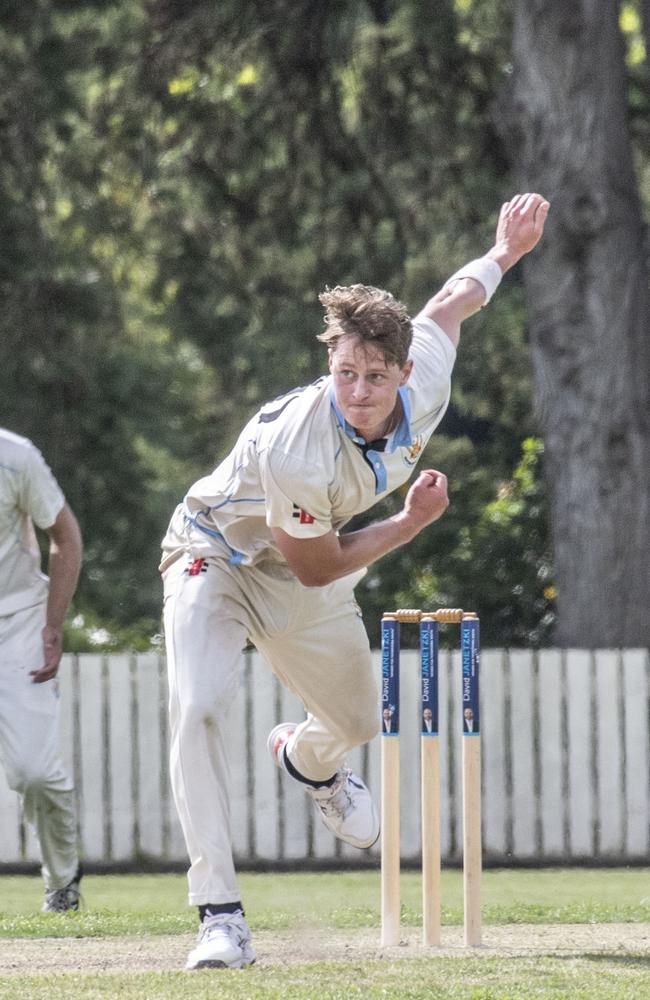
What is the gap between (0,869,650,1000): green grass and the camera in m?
4.50

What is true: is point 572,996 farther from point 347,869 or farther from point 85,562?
point 85,562

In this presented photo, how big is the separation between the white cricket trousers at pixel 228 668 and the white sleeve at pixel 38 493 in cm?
154

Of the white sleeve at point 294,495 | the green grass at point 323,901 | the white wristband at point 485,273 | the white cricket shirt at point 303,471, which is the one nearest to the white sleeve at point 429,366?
the white cricket shirt at point 303,471

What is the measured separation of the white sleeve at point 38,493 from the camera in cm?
700

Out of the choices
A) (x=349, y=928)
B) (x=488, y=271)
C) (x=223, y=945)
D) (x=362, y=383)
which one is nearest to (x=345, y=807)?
(x=349, y=928)

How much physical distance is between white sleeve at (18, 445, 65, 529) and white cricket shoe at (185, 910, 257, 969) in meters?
2.28

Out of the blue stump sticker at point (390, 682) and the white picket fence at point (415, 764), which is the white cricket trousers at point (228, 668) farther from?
the white picket fence at point (415, 764)

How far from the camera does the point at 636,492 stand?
11.7 meters

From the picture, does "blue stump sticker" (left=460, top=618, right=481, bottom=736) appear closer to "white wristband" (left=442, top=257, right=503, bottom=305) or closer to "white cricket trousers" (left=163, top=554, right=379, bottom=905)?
"white cricket trousers" (left=163, top=554, right=379, bottom=905)

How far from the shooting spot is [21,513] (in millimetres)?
7105

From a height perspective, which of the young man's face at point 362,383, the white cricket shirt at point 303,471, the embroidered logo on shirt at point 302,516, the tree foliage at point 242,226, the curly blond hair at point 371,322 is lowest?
the embroidered logo on shirt at point 302,516

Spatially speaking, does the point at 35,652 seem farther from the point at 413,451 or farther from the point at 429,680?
the point at 413,451

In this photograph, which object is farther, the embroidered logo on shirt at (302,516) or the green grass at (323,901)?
the green grass at (323,901)

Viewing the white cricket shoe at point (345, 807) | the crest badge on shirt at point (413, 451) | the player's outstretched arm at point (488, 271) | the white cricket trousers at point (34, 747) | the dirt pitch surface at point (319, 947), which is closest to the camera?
the crest badge on shirt at point (413, 451)
